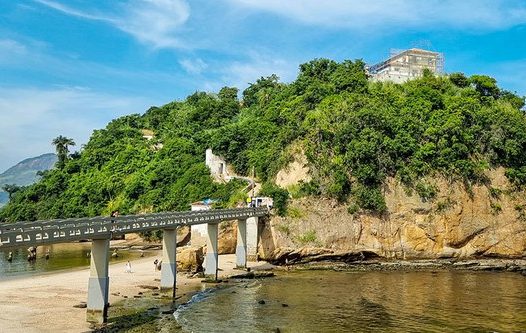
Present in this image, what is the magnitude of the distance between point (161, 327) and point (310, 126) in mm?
43689

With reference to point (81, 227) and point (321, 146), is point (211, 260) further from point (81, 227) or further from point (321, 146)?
point (321, 146)

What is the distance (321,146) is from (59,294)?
3933 cm

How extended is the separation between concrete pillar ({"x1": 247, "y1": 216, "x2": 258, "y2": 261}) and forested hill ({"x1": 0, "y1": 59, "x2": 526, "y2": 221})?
5.15 m

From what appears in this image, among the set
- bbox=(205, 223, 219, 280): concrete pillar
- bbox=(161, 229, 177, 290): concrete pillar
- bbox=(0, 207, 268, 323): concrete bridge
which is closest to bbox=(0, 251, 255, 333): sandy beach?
bbox=(205, 223, 219, 280): concrete pillar

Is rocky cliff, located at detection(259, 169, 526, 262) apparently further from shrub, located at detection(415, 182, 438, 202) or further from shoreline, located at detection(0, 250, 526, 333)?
shoreline, located at detection(0, 250, 526, 333)

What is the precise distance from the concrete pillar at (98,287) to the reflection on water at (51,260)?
73.3 feet

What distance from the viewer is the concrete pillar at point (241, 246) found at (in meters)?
51.8

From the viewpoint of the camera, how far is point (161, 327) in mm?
27547

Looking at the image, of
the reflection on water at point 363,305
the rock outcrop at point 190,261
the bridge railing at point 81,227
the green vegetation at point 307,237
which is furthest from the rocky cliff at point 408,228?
the bridge railing at point 81,227

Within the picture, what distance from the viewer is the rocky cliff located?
190 ft

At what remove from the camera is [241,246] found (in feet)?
171

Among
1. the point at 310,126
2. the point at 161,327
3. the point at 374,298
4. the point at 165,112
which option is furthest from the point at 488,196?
the point at 165,112

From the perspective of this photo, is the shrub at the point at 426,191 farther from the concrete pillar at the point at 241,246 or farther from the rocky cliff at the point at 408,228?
the concrete pillar at the point at 241,246

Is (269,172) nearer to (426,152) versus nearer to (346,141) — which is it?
(346,141)
